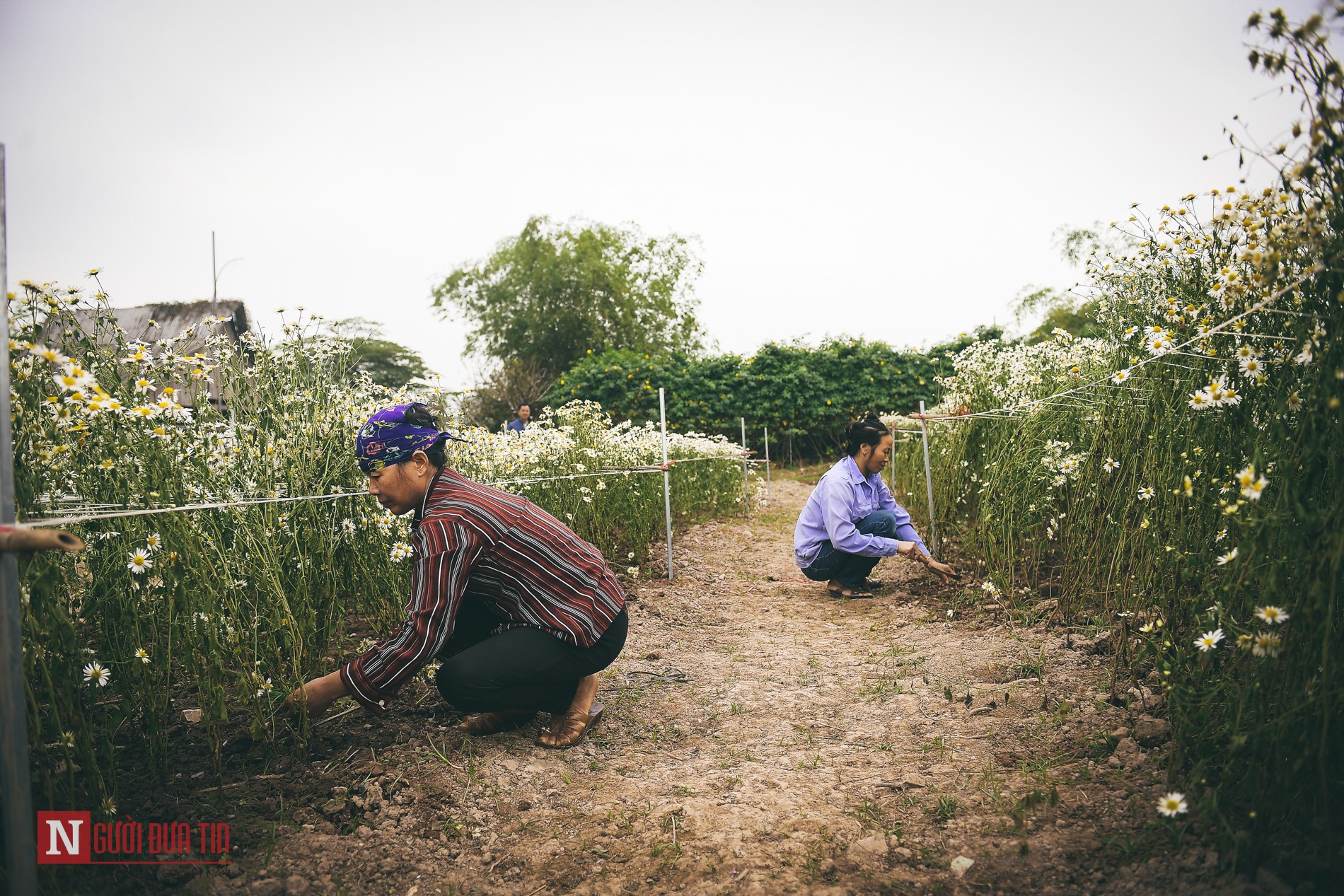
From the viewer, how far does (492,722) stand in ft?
9.96

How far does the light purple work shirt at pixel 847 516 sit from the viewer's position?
212 inches

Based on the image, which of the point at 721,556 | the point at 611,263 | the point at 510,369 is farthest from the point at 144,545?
the point at 611,263

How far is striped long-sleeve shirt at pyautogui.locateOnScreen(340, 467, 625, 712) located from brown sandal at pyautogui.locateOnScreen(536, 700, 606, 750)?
1.25 ft

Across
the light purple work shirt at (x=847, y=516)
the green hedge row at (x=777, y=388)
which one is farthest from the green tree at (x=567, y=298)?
the light purple work shirt at (x=847, y=516)

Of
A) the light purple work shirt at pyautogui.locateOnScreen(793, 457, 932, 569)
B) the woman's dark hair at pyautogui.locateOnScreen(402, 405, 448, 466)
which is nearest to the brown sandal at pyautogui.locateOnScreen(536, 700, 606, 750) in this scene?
the woman's dark hair at pyautogui.locateOnScreen(402, 405, 448, 466)

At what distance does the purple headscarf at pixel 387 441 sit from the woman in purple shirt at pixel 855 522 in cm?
353

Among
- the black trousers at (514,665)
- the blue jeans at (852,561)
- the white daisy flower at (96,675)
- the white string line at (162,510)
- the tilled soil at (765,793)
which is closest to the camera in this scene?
the white string line at (162,510)

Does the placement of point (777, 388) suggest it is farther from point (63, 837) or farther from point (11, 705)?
point (11, 705)

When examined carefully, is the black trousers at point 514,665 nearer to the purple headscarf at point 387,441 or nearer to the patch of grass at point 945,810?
the purple headscarf at point 387,441

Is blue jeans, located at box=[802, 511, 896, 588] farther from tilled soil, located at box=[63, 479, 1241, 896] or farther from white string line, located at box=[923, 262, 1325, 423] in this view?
tilled soil, located at box=[63, 479, 1241, 896]

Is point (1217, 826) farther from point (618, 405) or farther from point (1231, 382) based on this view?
point (618, 405)

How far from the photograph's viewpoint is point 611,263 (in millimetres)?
30531

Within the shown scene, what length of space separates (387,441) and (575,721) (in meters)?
1.35

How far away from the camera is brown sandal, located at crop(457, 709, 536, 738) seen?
3010 millimetres
